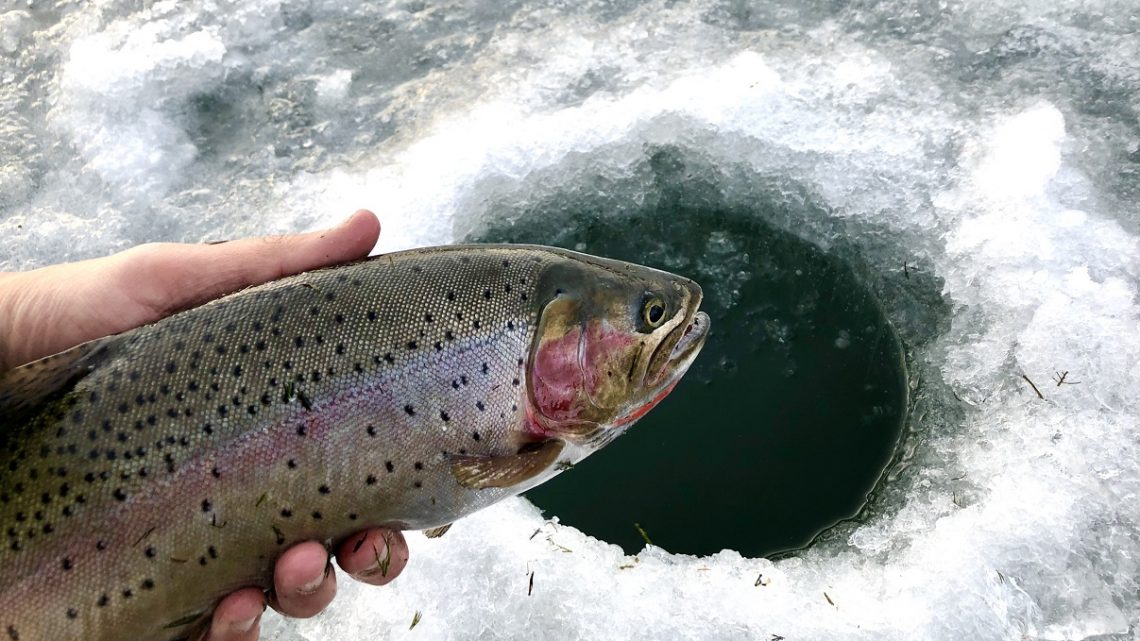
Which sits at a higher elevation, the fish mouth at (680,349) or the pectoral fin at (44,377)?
the pectoral fin at (44,377)

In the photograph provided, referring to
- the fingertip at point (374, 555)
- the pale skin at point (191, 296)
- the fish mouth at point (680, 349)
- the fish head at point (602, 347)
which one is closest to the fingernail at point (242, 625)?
the pale skin at point (191, 296)

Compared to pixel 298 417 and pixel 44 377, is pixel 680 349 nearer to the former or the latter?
pixel 298 417

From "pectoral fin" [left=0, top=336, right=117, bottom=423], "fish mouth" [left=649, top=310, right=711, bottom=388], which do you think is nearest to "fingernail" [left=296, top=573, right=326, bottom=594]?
"pectoral fin" [left=0, top=336, right=117, bottom=423]

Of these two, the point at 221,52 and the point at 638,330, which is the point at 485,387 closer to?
the point at 638,330

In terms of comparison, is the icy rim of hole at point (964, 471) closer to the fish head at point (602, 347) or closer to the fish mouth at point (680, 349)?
the fish head at point (602, 347)

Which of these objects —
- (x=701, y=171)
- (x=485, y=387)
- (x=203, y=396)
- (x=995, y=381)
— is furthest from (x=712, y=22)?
(x=203, y=396)

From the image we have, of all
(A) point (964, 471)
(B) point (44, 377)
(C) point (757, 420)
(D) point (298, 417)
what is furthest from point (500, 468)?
(A) point (964, 471)

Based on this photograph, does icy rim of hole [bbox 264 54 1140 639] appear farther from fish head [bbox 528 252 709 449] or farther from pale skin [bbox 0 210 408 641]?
fish head [bbox 528 252 709 449]
